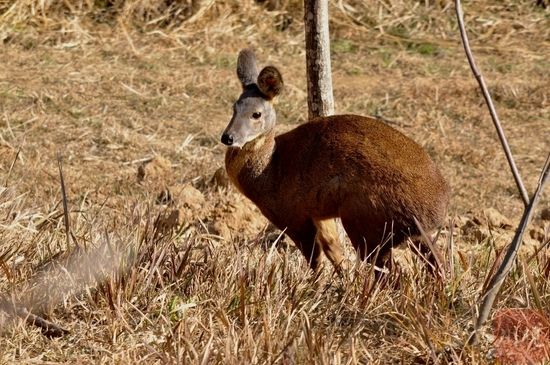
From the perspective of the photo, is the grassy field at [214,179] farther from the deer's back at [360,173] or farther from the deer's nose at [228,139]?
the deer's nose at [228,139]

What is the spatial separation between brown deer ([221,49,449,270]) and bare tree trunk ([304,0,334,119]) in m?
0.36

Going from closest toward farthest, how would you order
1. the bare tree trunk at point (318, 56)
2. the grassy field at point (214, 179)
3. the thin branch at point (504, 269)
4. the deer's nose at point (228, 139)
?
the thin branch at point (504, 269) < the grassy field at point (214, 179) < the deer's nose at point (228, 139) < the bare tree trunk at point (318, 56)

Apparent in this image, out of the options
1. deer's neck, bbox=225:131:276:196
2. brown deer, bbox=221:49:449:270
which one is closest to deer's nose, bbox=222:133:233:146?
brown deer, bbox=221:49:449:270

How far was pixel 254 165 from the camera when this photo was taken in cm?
581

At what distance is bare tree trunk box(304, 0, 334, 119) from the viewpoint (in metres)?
5.98

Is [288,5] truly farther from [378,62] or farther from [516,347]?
[516,347]

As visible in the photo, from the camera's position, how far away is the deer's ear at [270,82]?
18.7ft

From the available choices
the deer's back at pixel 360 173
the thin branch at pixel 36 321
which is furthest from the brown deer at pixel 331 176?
the thin branch at pixel 36 321

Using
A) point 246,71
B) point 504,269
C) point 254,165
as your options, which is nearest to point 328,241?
point 254,165

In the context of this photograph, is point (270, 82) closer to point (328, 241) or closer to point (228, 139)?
point (228, 139)

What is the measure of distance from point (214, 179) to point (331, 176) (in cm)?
197

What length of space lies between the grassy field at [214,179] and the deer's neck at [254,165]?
32cm

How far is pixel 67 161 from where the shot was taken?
770 centimetres

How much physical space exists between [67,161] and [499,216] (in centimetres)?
329
